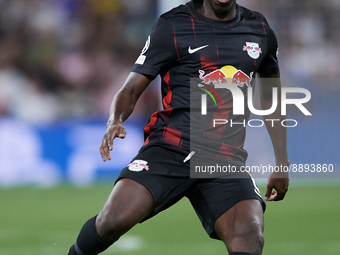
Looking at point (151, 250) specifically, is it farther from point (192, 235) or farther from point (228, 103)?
point (228, 103)

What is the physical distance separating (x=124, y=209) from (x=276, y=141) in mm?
1152

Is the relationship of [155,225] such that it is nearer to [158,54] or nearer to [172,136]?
[172,136]

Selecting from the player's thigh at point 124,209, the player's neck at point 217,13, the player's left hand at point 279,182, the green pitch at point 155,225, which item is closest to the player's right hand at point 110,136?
the player's thigh at point 124,209

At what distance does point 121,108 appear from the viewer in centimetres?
288

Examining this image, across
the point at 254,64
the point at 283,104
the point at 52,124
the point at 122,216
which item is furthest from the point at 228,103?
the point at 52,124

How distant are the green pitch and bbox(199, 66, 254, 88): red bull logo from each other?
A: 1747 mm

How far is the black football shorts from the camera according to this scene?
286cm

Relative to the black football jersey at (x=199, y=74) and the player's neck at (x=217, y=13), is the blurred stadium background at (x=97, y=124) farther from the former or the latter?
the player's neck at (x=217, y=13)

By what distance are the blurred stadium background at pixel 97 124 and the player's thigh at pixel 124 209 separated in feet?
5.25

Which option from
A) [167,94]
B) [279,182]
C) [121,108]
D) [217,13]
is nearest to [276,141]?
[279,182]

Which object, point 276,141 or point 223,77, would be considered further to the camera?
point 276,141

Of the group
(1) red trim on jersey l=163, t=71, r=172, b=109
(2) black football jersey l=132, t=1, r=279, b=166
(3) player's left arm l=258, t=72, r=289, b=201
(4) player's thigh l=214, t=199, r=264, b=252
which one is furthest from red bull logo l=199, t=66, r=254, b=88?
(4) player's thigh l=214, t=199, r=264, b=252

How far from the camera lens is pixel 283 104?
3.43 m

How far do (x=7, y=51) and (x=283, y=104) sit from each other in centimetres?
675
